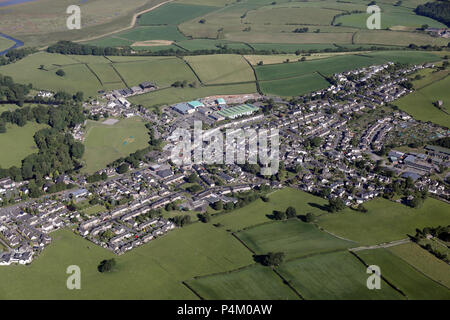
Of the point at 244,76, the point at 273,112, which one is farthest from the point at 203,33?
the point at 273,112

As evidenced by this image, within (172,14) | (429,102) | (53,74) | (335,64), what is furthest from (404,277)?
(172,14)

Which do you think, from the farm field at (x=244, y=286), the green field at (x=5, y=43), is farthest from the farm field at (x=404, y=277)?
the green field at (x=5, y=43)

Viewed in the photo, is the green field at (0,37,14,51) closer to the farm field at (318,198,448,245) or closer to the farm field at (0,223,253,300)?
the farm field at (0,223,253,300)

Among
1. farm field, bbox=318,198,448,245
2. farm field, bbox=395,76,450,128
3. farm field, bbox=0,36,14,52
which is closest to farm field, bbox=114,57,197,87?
farm field, bbox=0,36,14,52

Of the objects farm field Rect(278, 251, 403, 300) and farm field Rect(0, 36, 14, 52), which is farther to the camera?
farm field Rect(0, 36, 14, 52)

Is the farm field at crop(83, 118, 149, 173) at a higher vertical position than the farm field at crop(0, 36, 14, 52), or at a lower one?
lower

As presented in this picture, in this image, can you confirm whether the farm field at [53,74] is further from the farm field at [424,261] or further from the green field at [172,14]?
the farm field at [424,261]

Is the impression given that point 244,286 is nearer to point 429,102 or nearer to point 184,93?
point 184,93
